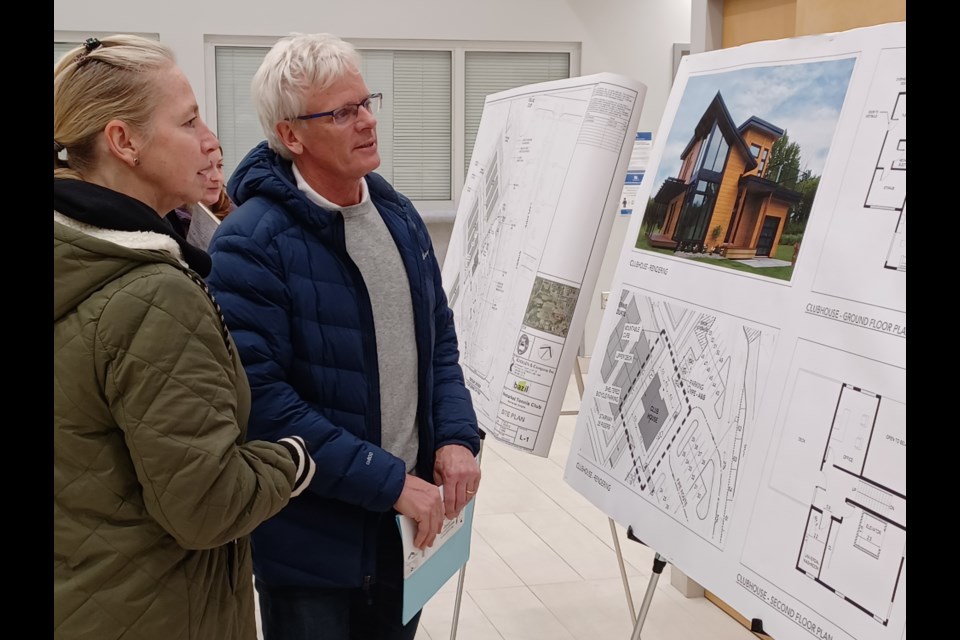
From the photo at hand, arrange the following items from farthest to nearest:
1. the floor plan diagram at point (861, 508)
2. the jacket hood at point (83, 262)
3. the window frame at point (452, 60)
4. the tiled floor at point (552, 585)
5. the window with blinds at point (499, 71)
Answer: the window with blinds at point (499, 71) < the window frame at point (452, 60) < the tiled floor at point (552, 585) < the floor plan diagram at point (861, 508) < the jacket hood at point (83, 262)

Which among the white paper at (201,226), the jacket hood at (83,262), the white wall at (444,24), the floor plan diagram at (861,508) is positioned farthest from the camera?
the white wall at (444,24)

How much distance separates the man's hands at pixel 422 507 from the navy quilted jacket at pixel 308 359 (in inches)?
1.2

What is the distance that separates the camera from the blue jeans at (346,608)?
1.58 m

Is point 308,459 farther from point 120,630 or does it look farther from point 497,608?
point 497,608

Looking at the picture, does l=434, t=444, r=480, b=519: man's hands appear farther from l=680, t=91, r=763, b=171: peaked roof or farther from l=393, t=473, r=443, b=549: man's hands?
l=680, t=91, r=763, b=171: peaked roof

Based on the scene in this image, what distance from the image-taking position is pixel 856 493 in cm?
122

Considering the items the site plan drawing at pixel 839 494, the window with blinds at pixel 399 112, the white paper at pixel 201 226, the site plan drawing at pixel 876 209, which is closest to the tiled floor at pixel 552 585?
the white paper at pixel 201 226

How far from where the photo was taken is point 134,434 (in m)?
1.04

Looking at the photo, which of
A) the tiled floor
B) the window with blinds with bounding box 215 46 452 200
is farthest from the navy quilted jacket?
the window with blinds with bounding box 215 46 452 200

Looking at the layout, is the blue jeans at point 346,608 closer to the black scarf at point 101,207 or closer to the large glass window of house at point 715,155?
the black scarf at point 101,207

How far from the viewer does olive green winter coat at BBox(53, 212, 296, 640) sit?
1.02m

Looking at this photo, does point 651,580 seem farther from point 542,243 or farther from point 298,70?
point 298,70

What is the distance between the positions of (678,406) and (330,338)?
0.62 meters

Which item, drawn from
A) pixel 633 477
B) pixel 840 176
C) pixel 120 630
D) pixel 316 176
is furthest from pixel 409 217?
pixel 120 630
